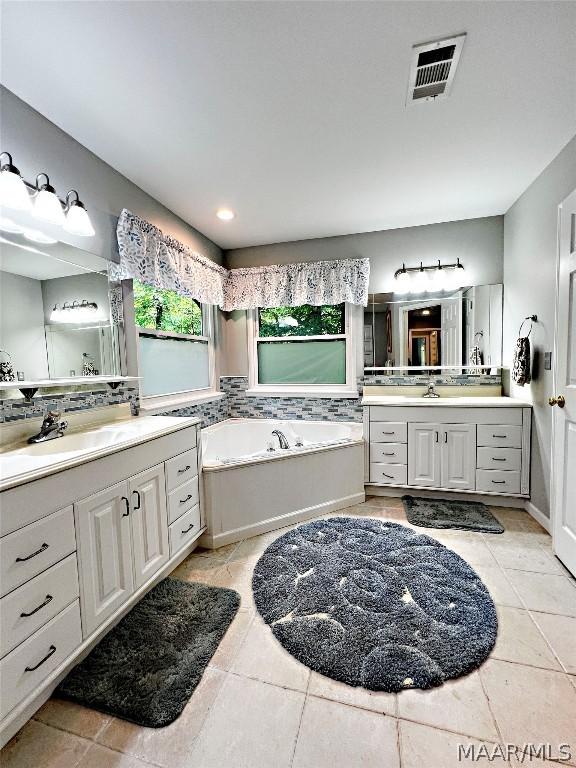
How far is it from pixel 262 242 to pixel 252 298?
23.1 inches

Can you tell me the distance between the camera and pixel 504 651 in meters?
1.34

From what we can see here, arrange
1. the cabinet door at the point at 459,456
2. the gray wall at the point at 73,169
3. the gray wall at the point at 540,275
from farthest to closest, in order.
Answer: the cabinet door at the point at 459,456 < the gray wall at the point at 540,275 < the gray wall at the point at 73,169

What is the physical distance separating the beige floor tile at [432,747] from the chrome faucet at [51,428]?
6.10 feet

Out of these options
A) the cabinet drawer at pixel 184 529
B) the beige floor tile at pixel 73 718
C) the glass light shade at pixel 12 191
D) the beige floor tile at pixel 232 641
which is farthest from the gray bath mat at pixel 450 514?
the glass light shade at pixel 12 191

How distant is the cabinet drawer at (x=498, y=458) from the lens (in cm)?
253

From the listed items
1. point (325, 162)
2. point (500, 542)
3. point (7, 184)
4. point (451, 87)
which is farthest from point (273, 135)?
point (500, 542)

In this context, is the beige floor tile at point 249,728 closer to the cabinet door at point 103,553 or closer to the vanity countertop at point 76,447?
the cabinet door at point 103,553

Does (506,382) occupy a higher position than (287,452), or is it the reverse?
(506,382)

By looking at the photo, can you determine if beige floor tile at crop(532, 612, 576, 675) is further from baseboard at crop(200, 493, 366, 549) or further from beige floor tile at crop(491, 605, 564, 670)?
baseboard at crop(200, 493, 366, 549)

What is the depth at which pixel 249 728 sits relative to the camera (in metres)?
1.08

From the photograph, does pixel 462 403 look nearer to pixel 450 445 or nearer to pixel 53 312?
pixel 450 445

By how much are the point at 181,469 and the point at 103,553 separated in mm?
596

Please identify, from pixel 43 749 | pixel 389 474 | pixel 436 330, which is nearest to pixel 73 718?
pixel 43 749

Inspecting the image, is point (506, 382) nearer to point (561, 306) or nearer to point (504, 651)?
point (561, 306)
